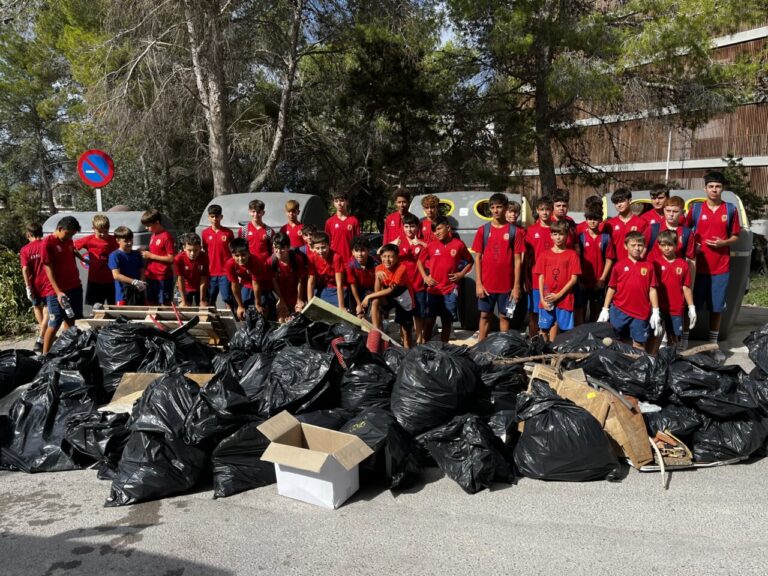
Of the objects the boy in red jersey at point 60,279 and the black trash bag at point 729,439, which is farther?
the boy in red jersey at point 60,279

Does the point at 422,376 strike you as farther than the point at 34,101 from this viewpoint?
No

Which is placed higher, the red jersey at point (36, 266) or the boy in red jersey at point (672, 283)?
the red jersey at point (36, 266)

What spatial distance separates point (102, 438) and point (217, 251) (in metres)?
3.15

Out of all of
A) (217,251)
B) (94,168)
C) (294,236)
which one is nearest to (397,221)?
(294,236)

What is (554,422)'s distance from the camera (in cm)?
352

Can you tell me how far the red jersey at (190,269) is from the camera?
6.35 metres

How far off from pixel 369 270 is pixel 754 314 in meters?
5.92

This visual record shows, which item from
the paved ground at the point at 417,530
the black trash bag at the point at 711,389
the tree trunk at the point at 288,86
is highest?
the tree trunk at the point at 288,86

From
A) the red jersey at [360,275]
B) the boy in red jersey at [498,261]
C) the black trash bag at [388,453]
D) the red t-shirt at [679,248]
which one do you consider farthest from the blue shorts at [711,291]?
the black trash bag at [388,453]

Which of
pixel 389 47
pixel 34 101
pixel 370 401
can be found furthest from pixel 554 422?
pixel 34 101

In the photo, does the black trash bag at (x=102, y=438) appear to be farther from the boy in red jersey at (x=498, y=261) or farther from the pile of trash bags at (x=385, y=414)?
the boy in red jersey at (x=498, y=261)

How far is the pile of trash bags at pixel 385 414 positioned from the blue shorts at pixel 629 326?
625 mm

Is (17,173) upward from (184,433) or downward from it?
upward

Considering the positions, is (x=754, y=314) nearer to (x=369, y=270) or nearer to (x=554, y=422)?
(x=369, y=270)
